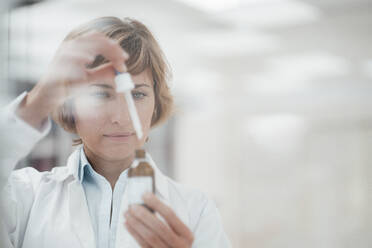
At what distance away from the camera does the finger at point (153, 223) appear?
47 centimetres

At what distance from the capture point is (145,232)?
475 mm

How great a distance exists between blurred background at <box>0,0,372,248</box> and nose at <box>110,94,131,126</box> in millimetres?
91

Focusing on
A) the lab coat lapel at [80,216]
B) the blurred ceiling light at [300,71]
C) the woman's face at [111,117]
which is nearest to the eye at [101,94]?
the woman's face at [111,117]

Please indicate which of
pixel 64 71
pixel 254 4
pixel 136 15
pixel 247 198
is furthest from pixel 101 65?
pixel 247 198

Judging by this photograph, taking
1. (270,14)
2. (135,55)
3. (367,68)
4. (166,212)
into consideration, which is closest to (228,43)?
(270,14)

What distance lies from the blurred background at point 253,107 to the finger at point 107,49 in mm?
130

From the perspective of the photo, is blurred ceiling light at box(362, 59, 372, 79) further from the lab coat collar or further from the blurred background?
the lab coat collar

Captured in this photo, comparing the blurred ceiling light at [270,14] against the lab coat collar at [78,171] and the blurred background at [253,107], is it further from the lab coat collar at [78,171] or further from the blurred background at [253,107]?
the lab coat collar at [78,171]

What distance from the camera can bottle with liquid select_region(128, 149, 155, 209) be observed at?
47 centimetres

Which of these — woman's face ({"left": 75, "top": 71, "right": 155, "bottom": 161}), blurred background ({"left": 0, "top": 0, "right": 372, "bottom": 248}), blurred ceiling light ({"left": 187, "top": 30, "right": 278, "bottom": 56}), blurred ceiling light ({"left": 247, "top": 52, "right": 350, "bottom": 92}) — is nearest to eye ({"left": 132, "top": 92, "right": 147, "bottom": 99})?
woman's face ({"left": 75, "top": 71, "right": 155, "bottom": 161})

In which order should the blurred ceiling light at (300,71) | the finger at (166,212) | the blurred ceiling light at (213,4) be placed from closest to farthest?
the finger at (166,212), the blurred ceiling light at (213,4), the blurred ceiling light at (300,71)

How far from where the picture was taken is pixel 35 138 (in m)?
0.44

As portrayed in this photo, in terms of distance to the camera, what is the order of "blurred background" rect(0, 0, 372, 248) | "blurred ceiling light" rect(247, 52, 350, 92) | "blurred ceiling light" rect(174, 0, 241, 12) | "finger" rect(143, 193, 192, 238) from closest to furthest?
"finger" rect(143, 193, 192, 238)
"blurred background" rect(0, 0, 372, 248)
"blurred ceiling light" rect(174, 0, 241, 12)
"blurred ceiling light" rect(247, 52, 350, 92)

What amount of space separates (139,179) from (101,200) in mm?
Result: 97
